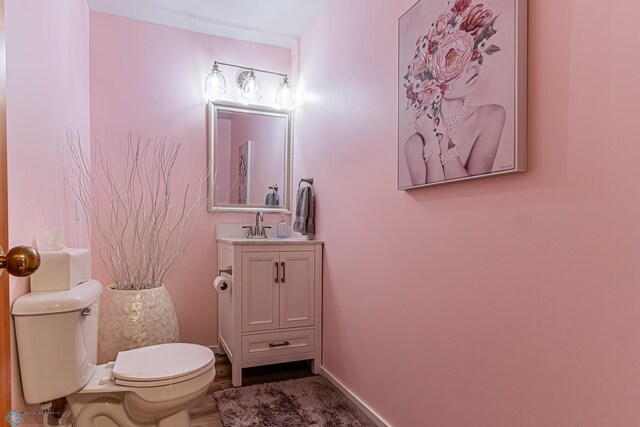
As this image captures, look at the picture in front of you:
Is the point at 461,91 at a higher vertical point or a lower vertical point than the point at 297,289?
higher

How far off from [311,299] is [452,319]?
3.89 ft

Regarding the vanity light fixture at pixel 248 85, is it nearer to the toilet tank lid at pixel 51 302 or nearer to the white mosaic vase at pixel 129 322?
the white mosaic vase at pixel 129 322

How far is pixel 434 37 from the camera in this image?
55.1 inches

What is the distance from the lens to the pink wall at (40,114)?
109cm

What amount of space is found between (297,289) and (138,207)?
4.09 feet

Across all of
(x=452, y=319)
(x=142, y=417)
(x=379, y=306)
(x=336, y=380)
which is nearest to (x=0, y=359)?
(x=142, y=417)

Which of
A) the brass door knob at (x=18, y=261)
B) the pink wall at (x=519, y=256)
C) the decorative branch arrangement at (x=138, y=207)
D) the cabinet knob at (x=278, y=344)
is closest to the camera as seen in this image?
the brass door knob at (x=18, y=261)

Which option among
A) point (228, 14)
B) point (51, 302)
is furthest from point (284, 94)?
point (51, 302)

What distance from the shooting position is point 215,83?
268 cm

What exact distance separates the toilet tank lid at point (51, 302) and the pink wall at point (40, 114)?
1.6 inches

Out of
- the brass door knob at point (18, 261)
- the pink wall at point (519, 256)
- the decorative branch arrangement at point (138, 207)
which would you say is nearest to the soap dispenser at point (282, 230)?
the decorative branch arrangement at point (138, 207)

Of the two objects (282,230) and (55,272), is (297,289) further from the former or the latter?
(55,272)

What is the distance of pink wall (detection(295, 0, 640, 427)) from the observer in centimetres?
87

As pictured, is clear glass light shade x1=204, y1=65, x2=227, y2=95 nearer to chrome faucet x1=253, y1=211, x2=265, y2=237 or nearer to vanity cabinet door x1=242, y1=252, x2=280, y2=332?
chrome faucet x1=253, y1=211, x2=265, y2=237
